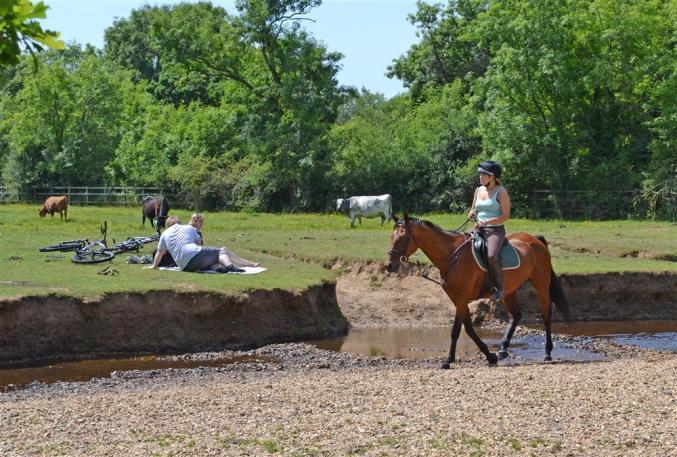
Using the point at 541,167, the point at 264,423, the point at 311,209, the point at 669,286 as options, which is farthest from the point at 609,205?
the point at 264,423

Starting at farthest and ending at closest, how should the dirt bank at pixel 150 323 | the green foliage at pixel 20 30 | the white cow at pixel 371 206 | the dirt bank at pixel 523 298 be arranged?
the white cow at pixel 371 206 < the dirt bank at pixel 523 298 < the dirt bank at pixel 150 323 < the green foliage at pixel 20 30

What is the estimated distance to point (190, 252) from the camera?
70.4 ft

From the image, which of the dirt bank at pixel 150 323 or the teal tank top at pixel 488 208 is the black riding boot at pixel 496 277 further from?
the dirt bank at pixel 150 323

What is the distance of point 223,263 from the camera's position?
2178 centimetres

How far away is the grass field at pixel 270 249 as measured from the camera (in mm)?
19719

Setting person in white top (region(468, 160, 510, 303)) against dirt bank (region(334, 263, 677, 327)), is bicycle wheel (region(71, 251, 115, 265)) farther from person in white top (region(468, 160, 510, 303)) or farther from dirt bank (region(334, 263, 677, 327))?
person in white top (region(468, 160, 510, 303))

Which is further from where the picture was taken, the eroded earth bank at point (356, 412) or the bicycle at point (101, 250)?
the bicycle at point (101, 250)

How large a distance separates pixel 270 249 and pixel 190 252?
270 inches

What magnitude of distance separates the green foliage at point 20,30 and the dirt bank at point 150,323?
1254cm

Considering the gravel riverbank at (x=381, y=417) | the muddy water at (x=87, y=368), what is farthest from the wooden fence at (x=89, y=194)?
the gravel riverbank at (x=381, y=417)

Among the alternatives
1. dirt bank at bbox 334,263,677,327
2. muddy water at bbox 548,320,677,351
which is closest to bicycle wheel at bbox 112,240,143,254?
dirt bank at bbox 334,263,677,327

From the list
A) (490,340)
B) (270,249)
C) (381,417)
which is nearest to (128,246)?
(270,249)

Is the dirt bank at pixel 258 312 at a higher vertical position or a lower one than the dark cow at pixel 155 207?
lower

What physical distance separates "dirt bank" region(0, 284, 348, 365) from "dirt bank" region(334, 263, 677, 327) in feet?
8.37
